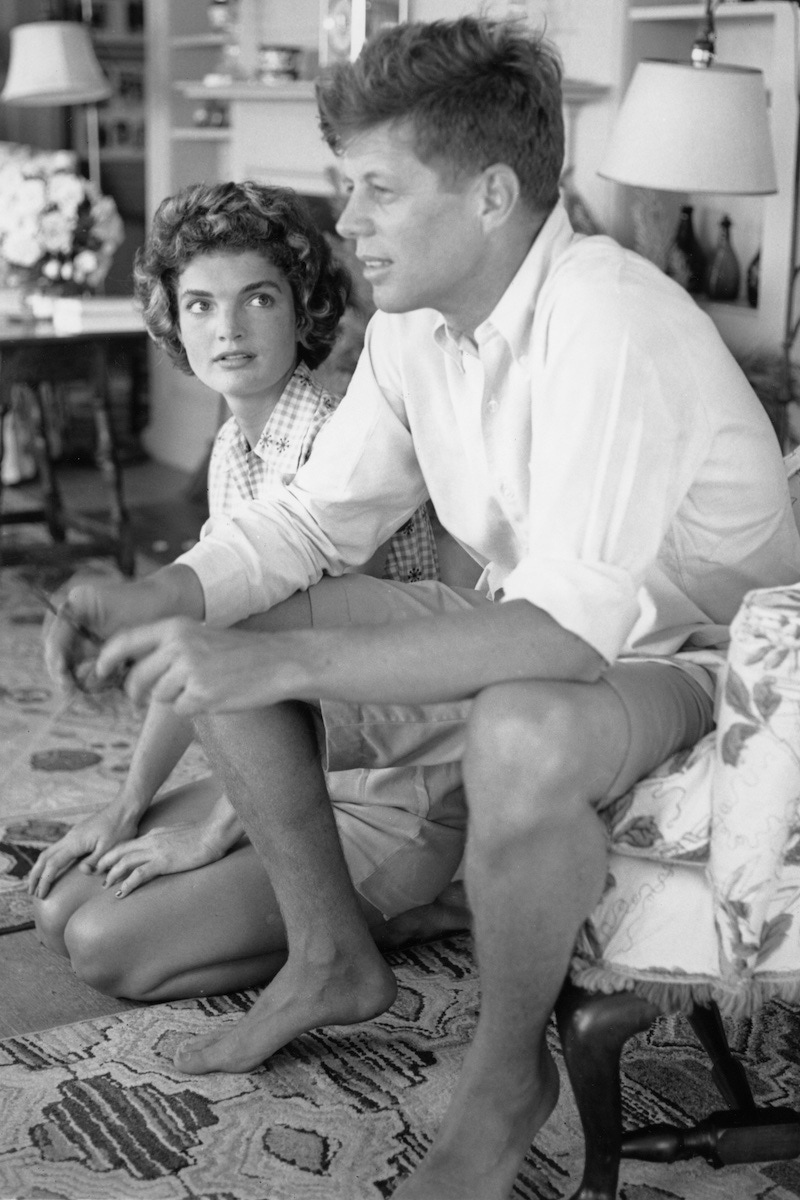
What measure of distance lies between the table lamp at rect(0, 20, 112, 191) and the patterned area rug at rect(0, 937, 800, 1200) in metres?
4.03

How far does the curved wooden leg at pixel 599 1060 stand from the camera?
1.44 m

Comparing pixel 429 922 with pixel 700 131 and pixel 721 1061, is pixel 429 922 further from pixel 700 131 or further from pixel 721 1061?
pixel 700 131

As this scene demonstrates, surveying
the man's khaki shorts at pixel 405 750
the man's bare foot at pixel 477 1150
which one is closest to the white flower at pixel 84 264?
the man's khaki shorts at pixel 405 750

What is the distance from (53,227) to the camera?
4.39m

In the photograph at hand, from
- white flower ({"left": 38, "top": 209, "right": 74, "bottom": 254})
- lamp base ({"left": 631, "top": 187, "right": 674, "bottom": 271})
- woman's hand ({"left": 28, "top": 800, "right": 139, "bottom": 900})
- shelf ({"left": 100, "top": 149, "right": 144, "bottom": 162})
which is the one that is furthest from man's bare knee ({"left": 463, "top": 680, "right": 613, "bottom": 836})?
shelf ({"left": 100, "top": 149, "right": 144, "bottom": 162})

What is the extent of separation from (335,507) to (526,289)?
396 millimetres

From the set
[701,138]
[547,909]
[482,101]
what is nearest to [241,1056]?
[547,909]

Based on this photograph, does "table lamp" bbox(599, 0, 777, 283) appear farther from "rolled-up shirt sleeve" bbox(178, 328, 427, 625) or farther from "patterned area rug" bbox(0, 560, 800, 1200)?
"patterned area rug" bbox(0, 560, 800, 1200)

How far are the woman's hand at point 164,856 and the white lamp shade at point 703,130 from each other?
203 cm

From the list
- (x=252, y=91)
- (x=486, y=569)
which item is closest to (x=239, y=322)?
(x=486, y=569)

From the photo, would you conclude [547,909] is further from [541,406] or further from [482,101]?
[482,101]

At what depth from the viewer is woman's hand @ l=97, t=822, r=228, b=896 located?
6.60ft

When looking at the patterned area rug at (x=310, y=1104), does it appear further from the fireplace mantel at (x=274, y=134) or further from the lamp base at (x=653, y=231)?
the fireplace mantel at (x=274, y=134)

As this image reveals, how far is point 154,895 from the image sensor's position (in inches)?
78.5
